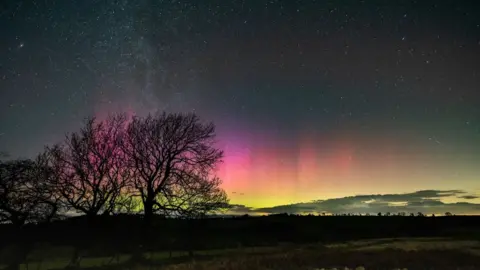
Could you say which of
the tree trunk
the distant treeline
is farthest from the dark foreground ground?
the tree trunk

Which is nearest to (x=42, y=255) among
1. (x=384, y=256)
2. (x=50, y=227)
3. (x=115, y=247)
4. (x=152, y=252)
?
(x=50, y=227)

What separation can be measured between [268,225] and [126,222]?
34100 mm

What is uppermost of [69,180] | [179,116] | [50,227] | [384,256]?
[179,116]

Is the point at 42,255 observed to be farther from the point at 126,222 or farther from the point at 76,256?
the point at 126,222

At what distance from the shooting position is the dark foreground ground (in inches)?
1278

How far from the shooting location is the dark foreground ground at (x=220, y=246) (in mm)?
32469

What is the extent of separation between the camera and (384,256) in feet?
111

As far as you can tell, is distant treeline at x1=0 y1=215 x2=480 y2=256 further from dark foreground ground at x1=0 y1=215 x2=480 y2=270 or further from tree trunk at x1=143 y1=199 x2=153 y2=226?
tree trunk at x1=143 y1=199 x2=153 y2=226

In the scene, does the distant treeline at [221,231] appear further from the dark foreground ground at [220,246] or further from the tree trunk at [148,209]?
the tree trunk at [148,209]

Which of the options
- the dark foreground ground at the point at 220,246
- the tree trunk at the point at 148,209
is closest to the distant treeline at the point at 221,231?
the dark foreground ground at the point at 220,246

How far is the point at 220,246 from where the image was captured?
55031mm

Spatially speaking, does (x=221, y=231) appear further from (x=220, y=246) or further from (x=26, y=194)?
(x=26, y=194)

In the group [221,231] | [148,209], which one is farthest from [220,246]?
[148,209]

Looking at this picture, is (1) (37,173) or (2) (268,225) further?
(2) (268,225)
